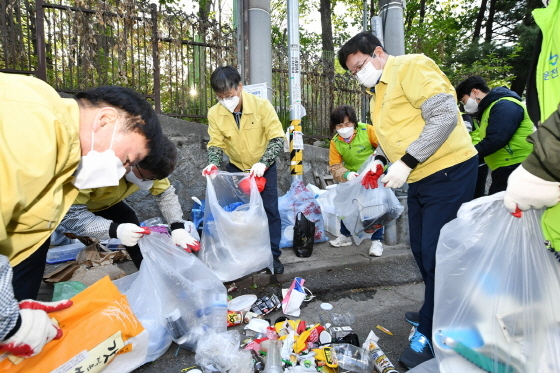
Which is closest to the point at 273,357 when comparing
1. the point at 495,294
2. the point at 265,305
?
the point at 265,305

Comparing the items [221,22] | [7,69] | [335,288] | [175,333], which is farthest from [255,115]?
[7,69]

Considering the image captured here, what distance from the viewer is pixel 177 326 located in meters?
1.88

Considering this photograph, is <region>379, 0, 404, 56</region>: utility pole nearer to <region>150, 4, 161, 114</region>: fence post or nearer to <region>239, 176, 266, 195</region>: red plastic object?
<region>239, 176, 266, 195</region>: red plastic object

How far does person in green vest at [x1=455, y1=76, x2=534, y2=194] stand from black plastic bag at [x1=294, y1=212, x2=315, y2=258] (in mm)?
1636

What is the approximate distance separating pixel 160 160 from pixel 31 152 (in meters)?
0.66

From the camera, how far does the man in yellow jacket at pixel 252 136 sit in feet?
9.32

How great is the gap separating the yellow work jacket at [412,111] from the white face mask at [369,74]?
69 millimetres

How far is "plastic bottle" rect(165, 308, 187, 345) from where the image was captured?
1855 mm

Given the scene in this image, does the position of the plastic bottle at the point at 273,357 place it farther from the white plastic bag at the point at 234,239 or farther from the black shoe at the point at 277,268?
the black shoe at the point at 277,268

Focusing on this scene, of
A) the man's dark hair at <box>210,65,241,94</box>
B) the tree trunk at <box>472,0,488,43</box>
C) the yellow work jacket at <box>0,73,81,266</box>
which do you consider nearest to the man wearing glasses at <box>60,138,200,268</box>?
the yellow work jacket at <box>0,73,81,266</box>

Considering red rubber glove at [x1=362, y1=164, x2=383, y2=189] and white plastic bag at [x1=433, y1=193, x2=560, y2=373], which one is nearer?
white plastic bag at [x1=433, y1=193, x2=560, y2=373]

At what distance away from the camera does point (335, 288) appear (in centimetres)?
278

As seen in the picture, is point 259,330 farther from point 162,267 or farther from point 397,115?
point 397,115

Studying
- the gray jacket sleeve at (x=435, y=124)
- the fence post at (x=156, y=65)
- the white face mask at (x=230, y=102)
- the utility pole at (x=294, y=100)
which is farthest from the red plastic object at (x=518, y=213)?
the fence post at (x=156, y=65)
